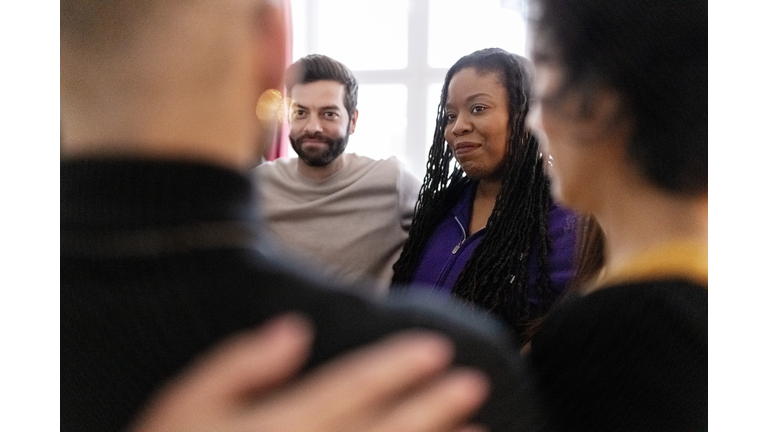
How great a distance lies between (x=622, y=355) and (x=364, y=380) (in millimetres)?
297

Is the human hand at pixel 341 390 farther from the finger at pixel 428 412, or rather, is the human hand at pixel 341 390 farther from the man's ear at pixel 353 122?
the man's ear at pixel 353 122

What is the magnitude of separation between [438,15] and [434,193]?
0.74 ft

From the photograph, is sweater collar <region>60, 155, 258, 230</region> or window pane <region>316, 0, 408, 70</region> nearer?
sweater collar <region>60, 155, 258, 230</region>

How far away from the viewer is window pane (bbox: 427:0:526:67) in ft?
2.36

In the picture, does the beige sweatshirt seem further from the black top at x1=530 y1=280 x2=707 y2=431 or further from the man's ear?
the black top at x1=530 y1=280 x2=707 y2=431

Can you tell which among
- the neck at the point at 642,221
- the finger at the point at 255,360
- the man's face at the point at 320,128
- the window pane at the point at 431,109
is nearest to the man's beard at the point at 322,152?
the man's face at the point at 320,128

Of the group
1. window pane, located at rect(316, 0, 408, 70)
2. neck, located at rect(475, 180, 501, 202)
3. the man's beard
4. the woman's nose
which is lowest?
neck, located at rect(475, 180, 501, 202)

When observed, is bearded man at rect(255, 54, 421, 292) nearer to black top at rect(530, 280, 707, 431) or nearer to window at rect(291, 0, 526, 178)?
window at rect(291, 0, 526, 178)

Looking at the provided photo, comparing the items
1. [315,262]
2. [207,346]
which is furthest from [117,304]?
[315,262]

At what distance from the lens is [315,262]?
71 cm

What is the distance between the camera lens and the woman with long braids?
702 mm

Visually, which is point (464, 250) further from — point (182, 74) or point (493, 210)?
point (182, 74)

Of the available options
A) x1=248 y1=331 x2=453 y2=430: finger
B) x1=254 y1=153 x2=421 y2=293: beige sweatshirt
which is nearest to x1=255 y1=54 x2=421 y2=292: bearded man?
x1=254 y1=153 x2=421 y2=293: beige sweatshirt

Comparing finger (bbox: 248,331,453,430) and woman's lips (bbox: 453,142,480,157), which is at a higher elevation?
woman's lips (bbox: 453,142,480,157)
